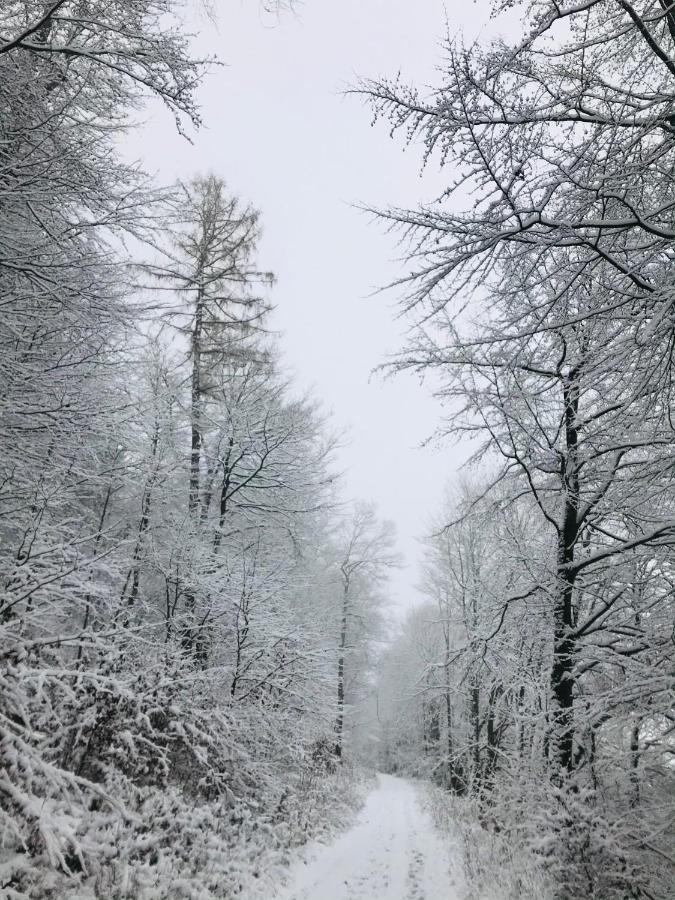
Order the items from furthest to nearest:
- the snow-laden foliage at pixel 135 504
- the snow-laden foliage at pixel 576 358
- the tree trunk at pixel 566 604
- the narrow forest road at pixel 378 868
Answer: the narrow forest road at pixel 378 868
the tree trunk at pixel 566 604
the snow-laden foliage at pixel 135 504
the snow-laden foliage at pixel 576 358

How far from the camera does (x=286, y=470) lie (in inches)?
393

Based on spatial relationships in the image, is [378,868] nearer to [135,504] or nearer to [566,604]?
[566,604]

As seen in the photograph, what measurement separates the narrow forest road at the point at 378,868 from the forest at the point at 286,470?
8cm

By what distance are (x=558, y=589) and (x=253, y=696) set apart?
16.8ft

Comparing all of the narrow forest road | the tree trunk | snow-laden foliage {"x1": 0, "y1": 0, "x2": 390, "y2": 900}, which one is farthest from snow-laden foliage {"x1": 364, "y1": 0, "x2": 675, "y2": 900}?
snow-laden foliage {"x1": 0, "y1": 0, "x2": 390, "y2": 900}

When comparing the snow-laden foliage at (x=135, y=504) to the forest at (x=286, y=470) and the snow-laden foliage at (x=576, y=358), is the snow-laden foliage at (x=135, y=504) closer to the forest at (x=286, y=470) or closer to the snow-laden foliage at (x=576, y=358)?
the forest at (x=286, y=470)

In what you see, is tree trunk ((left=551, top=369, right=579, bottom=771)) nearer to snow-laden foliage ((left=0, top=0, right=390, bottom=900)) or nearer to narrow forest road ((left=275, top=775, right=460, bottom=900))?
narrow forest road ((left=275, top=775, right=460, bottom=900))

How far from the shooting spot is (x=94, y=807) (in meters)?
Answer: 4.36

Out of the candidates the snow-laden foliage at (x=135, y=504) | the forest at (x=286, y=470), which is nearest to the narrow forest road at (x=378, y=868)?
the forest at (x=286, y=470)

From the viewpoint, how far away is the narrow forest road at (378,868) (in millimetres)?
5633

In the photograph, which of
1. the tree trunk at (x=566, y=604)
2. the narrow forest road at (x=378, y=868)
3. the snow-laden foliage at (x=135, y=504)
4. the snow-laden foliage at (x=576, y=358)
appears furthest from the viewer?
the narrow forest road at (x=378, y=868)

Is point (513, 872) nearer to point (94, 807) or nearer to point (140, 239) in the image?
point (94, 807)

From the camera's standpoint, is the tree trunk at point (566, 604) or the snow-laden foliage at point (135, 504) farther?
the tree trunk at point (566, 604)

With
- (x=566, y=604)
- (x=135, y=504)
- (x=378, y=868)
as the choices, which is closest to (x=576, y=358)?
(x=566, y=604)
